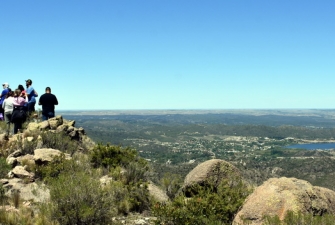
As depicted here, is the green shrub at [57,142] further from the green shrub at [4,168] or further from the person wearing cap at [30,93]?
the person wearing cap at [30,93]

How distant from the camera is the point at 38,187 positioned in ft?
30.1

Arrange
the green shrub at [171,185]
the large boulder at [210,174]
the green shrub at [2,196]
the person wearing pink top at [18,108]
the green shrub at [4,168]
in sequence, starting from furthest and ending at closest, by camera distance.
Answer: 1. the person wearing pink top at [18,108]
2. the green shrub at [171,185]
3. the green shrub at [4,168]
4. the large boulder at [210,174]
5. the green shrub at [2,196]

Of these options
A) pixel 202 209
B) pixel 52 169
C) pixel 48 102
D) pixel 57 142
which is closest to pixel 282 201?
pixel 202 209

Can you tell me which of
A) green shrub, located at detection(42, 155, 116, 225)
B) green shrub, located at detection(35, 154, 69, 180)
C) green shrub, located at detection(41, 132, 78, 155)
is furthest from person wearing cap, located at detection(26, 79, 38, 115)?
green shrub, located at detection(42, 155, 116, 225)

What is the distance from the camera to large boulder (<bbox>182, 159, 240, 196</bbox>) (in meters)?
8.91

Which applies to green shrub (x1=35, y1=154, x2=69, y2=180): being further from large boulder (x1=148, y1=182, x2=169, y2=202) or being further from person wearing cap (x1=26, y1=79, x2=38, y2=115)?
person wearing cap (x1=26, y1=79, x2=38, y2=115)

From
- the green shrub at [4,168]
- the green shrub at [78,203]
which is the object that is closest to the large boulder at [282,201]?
the green shrub at [78,203]

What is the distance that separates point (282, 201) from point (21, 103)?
13283 mm

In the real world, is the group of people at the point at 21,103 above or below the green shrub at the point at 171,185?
above

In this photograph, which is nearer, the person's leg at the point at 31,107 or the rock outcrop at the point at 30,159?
the rock outcrop at the point at 30,159

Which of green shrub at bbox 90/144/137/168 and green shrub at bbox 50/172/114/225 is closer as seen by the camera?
green shrub at bbox 50/172/114/225

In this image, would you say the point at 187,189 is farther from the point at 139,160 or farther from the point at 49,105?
the point at 49,105

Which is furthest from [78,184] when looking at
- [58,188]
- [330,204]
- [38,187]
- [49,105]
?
[49,105]

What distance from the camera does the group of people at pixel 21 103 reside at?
14.9 m
